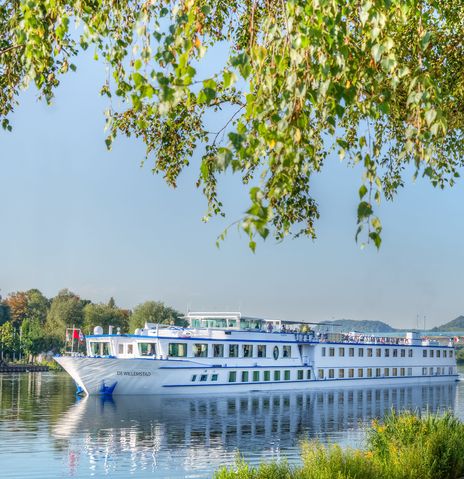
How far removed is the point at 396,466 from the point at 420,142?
9.69 metres

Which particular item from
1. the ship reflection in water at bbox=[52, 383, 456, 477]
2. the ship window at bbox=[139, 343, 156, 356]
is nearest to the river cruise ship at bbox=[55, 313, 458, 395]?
the ship window at bbox=[139, 343, 156, 356]

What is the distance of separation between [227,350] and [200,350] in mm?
2472

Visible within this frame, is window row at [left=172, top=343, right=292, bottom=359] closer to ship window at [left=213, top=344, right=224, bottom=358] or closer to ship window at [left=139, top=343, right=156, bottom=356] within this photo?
ship window at [left=213, top=344, right=224, bottom=358]

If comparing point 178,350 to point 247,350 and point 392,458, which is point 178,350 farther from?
point 392,458

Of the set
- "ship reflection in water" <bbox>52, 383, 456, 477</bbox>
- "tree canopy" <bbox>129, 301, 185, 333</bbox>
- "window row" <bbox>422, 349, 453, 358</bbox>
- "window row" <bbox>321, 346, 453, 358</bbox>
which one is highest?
"tree canopy" <bbox>129, 301, 185, 333</bbox>

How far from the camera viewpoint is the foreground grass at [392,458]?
14.4 metres

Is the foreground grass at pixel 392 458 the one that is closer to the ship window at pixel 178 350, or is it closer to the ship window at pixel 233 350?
the ship window at pixel 178 350

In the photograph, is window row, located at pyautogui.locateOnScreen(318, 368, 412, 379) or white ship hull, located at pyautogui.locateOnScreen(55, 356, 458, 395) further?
window row, located at pyautogui.locateOnScreen(318, 368, 412, 379)

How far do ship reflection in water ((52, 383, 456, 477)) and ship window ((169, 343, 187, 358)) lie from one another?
3548mm

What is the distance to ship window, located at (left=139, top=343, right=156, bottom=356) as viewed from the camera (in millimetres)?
56375

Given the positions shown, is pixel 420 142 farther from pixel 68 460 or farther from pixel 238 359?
pixel 238 359

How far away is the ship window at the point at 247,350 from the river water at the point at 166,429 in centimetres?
338

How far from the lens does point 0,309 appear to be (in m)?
130

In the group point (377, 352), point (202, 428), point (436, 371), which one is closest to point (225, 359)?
point (202, 428)
